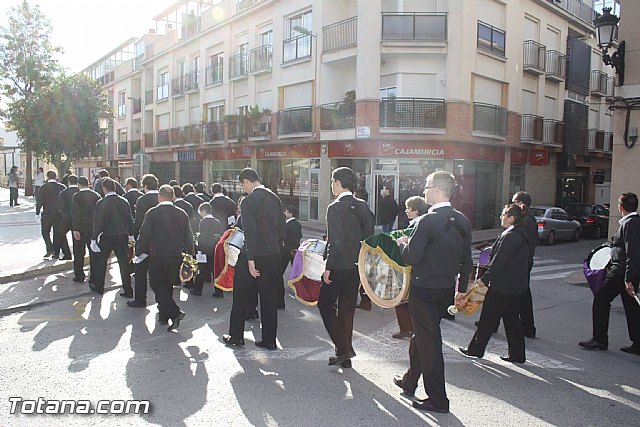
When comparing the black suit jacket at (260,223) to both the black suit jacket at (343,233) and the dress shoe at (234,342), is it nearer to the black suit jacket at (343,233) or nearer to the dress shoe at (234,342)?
the black suit jacket at (343,233)

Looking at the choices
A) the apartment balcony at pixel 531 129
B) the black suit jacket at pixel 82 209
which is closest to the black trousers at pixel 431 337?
the black suit jacket at pixel 82 209

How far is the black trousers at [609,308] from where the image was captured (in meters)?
6.20

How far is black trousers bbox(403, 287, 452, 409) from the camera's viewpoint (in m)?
4.38

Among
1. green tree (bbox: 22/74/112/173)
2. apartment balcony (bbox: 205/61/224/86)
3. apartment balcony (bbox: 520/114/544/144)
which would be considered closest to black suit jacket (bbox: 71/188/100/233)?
apartment balcony (bbox: 520/114/544/144)

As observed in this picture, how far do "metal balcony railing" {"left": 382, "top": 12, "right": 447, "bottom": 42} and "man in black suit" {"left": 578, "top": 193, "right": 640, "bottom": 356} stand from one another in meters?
15.6

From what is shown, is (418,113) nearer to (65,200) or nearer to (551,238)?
(551,238)

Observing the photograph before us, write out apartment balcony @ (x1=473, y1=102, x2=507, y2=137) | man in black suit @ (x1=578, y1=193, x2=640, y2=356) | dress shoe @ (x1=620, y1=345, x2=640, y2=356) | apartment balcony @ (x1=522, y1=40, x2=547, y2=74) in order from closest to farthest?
man in black suit @ (x1=578, y1=193, x2=640, y2=356)
dress shoe @ (x1=620, y1=345, x2=640, y2=356)
apartment balcony @ (x1=473, y1=102, x2=507, y2=137)
apartment balcony @ (x1=522, y1=40, x2=547, y2=74)

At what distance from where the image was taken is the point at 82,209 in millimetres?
9289

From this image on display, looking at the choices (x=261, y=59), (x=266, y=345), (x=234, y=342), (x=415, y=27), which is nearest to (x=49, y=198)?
(x=234, y=342)

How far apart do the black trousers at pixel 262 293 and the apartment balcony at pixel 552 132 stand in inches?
878

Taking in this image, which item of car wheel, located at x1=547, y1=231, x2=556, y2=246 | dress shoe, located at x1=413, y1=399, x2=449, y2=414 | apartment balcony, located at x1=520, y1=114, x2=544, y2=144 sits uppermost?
apartment balcony, located at x1=520, y1=114, x2=544, y2=144

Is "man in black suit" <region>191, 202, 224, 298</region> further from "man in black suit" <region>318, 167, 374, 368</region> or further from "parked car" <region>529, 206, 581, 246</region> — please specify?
"parked car" <region>529, 206, 581, 246</region>

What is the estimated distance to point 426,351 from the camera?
4.40 meters

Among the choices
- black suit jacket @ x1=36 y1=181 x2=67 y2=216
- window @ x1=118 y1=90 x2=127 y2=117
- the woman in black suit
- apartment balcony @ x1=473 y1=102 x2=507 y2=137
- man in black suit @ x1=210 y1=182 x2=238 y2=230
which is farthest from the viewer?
window @ x1=118 y1=90 x2=127 y2=117
